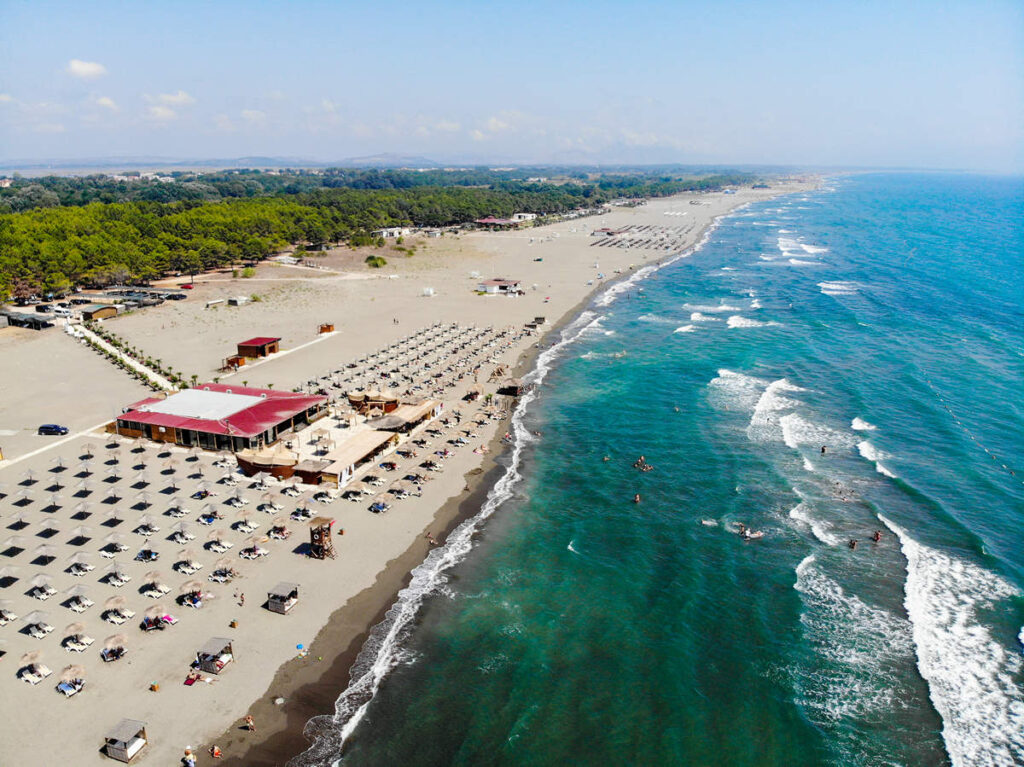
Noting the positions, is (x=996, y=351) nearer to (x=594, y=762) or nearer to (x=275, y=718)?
(x=594, y=762)

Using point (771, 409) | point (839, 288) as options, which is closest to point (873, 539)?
point (771, 409)

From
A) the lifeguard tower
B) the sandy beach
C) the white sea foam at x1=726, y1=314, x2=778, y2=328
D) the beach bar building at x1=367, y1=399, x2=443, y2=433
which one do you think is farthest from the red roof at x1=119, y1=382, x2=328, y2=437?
the white sea foam at x1=726, y1=314, x2=778, y2=328

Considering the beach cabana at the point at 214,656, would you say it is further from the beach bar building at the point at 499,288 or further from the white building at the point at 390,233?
the white building at the point at 390,233

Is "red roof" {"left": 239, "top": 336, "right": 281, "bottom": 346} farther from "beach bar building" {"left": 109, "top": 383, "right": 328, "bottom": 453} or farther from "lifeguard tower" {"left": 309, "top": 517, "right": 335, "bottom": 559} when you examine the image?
"lifeguard tower" {"left": 309, "top": 517, "right": 335, "bottom": 559}

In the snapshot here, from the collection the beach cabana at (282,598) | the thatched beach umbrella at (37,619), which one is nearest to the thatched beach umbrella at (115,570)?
the thatched beach umbrella at (37,619)

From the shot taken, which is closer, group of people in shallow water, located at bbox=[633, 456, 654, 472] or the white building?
group of people in shallow water, located at bbox=[633, 456, 654, 472]

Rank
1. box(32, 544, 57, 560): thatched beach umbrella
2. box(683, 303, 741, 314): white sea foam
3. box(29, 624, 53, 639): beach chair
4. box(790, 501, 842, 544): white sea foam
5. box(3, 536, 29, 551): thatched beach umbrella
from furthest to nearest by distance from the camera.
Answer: box(683, 303, 741, 314): white sea foam, box(790, 501, 842, 544): white sea foam, box(3, 536, 29, 551): thatched beach umbrella, box(32, 544, 57, 560): thatched beach umbrella, box(29, 624, 53, 639): beach chair
